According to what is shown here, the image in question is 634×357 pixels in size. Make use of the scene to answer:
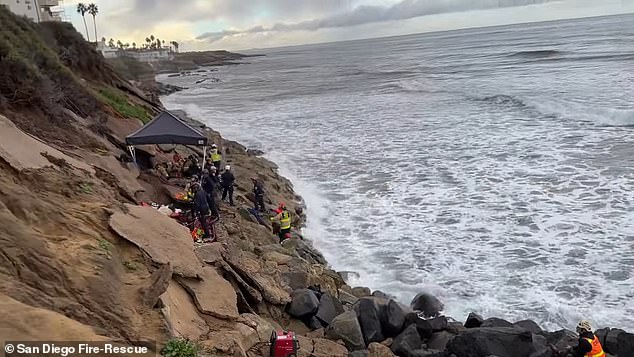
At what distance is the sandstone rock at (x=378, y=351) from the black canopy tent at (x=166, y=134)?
8192mm

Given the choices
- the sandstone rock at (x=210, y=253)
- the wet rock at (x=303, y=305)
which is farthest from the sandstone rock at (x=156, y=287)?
the wet rock at (x=303, y=305)

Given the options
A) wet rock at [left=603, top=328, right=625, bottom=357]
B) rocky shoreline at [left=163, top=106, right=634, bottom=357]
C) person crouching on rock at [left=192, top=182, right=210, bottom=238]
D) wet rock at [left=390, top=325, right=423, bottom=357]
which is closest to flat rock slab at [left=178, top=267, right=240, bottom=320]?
rocky shoreline at [left=163, top=106, right=634, bottom=357]

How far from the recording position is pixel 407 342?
8867mm

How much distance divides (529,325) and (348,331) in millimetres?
3492

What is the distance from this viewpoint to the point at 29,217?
6359mm

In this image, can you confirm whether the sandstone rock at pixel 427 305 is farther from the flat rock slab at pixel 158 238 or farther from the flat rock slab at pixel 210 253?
the flat rock slab at pixel 158 238

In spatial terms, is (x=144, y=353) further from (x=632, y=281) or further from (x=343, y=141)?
(x=343, y=141)

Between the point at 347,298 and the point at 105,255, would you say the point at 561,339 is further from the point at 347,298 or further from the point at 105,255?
the point at 105,255

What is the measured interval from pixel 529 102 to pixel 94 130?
28.5 meters

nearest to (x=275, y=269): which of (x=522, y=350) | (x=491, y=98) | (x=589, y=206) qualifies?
(x=522, y=350)

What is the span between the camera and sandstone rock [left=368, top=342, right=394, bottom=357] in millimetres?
8295

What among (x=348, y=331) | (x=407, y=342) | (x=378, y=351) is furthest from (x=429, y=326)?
(x=348, y=331)

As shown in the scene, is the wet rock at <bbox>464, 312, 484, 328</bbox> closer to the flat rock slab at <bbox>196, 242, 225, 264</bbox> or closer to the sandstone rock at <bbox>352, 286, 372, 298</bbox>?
the sandstone rock at <bbox>352, 286, 372, 298</bbox>

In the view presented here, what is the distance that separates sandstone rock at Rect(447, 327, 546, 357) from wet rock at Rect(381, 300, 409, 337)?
1.08 m
